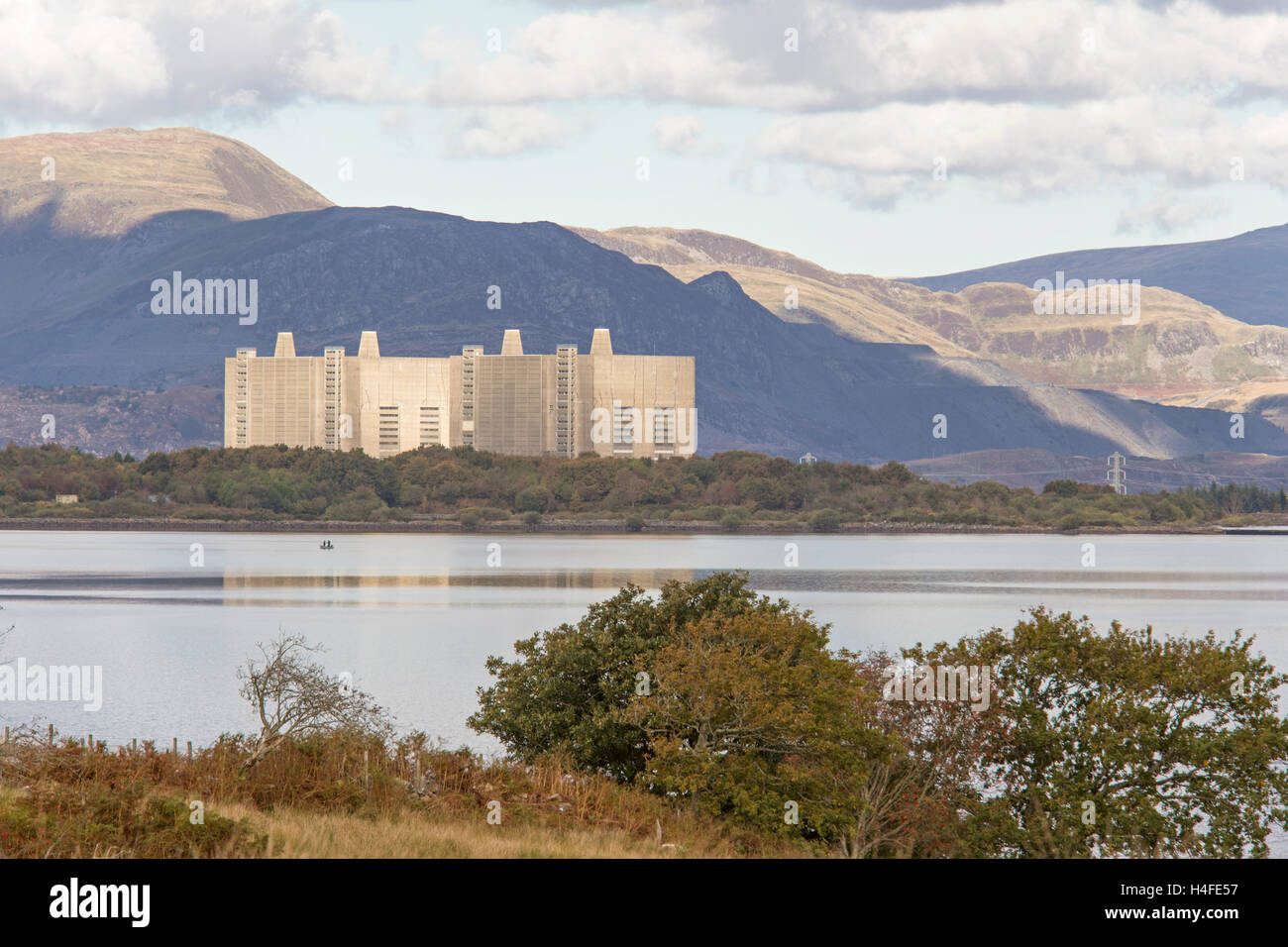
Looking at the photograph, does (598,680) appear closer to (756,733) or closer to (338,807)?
(756,733)

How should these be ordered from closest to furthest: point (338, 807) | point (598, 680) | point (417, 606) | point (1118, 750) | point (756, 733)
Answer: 1. point (338, 807)
2. point (756, 733)
3. point (598, 680)
4. point (1118, 750)
5. point (417, 606)

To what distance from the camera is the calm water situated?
6444 centimetres

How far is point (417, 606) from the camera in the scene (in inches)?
4469

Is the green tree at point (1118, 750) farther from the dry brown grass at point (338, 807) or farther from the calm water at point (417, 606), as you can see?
the calm water at point (417, 606)

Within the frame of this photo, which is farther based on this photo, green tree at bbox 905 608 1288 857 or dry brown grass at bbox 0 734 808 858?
green tree at bbox 905 608 1288 857

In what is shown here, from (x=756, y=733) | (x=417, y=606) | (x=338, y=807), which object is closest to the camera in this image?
(x=338, y=807)

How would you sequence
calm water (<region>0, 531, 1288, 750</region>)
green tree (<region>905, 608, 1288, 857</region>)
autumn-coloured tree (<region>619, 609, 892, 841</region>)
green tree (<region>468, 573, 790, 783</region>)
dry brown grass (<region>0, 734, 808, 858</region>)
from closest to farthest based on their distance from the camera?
dry brown grass (<region>0, 734, 808, 858</region>)
autumn-coloured tree (<region>619, 609, 892, 841</region>)
green tree (<region>468, 573, 790, 783</region>)
green tree (<region>905, 608, 1288, 857</region>)
calm water (<region>0, 531, 1288, 750</region>)

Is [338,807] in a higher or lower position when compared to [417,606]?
higher

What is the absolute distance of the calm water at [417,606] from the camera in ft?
211

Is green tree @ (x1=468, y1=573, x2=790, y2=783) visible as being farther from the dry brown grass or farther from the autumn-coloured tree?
the dry brown grass

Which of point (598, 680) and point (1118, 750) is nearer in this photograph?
point (598, 680)

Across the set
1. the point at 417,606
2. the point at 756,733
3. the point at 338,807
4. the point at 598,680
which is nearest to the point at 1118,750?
the point at 756,733

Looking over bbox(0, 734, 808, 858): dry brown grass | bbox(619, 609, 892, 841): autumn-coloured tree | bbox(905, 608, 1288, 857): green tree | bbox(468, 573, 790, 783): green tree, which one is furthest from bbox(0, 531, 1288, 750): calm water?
bbox(0, 734, 808, 858): dry brown grass
